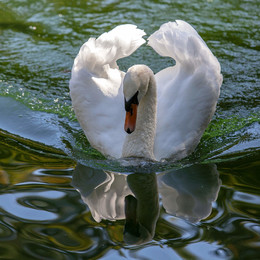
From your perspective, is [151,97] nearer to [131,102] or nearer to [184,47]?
[131,102]

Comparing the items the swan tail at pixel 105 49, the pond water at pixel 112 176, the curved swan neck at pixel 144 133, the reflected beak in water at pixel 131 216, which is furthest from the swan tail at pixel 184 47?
the reflected beak in water at pixel 131 216

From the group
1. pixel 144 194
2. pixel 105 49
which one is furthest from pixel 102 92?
pixel 144 194

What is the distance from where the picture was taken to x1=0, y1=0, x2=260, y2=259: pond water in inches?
176

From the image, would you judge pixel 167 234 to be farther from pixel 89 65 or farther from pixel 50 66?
pixel 50 66

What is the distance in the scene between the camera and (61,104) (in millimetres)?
7559

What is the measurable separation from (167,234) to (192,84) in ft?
6.43

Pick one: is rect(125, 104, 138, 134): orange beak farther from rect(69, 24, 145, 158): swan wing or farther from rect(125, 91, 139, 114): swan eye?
rect(69, 24, 145, 158): swan wing

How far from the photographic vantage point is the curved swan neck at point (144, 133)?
225 inches

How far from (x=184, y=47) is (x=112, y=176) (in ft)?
5.31

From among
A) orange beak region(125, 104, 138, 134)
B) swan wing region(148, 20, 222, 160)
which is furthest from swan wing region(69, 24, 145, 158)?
orange beak region(125, 104, 138, 134)

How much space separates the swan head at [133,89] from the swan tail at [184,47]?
80 cm

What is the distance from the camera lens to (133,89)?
206 inches

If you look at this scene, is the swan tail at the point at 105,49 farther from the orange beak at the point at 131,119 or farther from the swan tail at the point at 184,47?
the orange beak at the point at 131,119

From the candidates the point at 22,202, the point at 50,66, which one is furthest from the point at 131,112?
the point at 50,66
